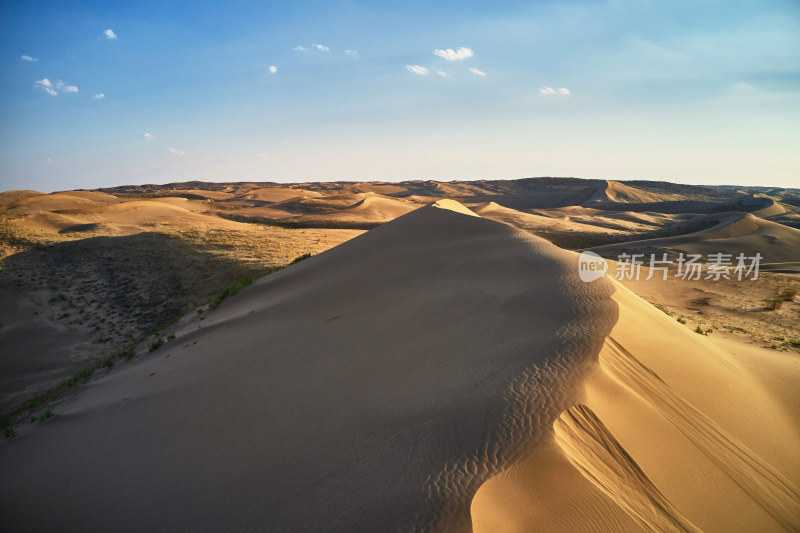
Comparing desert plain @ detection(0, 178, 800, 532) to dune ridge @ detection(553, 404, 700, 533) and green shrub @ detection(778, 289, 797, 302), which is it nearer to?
dune ridge @ detection(553, 404, 700, 533)

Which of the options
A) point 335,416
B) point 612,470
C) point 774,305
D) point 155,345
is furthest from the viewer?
point 774,305

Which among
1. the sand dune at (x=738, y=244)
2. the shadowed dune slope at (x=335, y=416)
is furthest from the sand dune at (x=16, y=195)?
the sand dune at (x=738, y=244)

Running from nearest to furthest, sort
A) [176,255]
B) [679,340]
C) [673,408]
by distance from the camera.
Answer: [673,408] → [679,340] → [176,255]

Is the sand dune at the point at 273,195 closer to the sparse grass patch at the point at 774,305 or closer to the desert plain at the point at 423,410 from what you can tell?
the desert plain at the point at 423,410

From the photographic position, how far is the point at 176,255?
65.5 feet

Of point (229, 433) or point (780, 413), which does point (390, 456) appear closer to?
point (229, 433)

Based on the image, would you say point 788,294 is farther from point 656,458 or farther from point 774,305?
point 656,458

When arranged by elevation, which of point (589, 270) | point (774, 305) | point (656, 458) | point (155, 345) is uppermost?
point (589, 270)

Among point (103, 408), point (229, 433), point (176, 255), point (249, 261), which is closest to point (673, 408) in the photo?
point (229, 433)

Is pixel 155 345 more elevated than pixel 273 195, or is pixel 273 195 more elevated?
pixel 273 195

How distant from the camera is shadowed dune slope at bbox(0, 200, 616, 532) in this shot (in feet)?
9.92

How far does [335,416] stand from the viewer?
164 inches

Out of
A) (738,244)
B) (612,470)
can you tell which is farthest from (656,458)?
(738,244)

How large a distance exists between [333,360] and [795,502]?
510 centimetres
